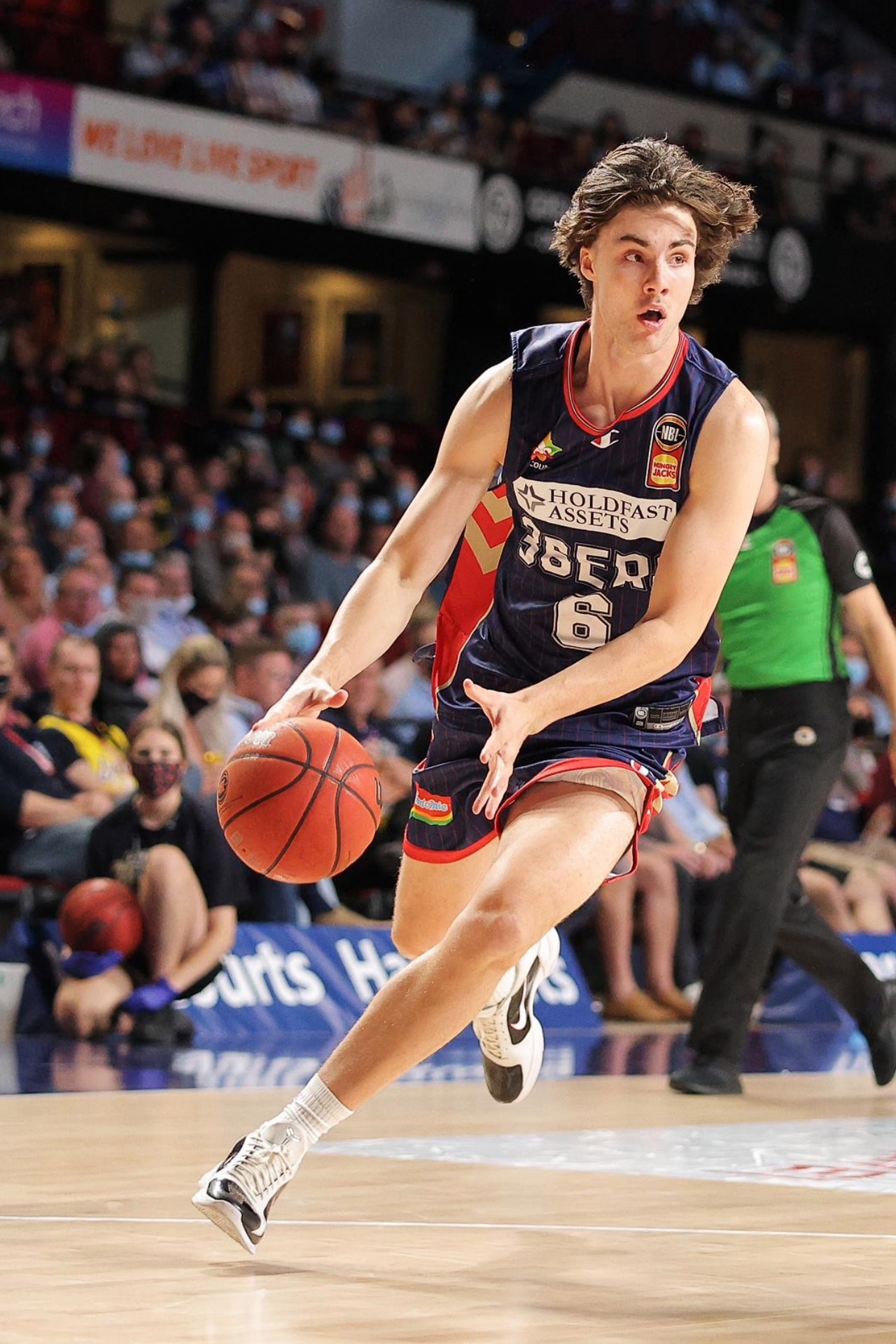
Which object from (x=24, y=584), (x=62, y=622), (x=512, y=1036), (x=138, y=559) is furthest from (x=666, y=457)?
(x=138, y=559)

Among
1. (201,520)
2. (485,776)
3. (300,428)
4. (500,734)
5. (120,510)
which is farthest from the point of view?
(300,428)

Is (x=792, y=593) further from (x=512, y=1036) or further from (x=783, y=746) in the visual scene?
(x=512, y=1036)

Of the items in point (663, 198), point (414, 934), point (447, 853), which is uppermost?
point (663, 198)

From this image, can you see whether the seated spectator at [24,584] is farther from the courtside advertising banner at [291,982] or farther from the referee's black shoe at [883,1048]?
the referee's black shoe at [883,1048]

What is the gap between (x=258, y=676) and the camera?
9.55 m

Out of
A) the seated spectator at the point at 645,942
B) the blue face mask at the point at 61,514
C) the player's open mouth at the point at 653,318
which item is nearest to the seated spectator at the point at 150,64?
the blue face mask at the point at 61,514

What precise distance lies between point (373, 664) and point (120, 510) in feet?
14.7

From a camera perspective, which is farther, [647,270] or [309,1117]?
[647,270]

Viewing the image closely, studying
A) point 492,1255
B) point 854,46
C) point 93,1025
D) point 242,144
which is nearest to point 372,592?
point 492,1255

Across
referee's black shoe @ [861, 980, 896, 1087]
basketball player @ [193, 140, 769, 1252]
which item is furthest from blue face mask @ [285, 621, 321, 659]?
basketball player @ [193, 140, 769, 1252]

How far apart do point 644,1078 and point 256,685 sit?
3316 mm

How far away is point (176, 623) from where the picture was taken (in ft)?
38.8

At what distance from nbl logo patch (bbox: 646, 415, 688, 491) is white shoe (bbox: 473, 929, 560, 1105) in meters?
1.12

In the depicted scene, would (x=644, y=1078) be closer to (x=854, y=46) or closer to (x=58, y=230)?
(x=58, y=230)
